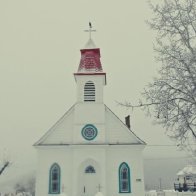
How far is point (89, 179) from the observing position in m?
26.1

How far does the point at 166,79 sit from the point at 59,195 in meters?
17.5

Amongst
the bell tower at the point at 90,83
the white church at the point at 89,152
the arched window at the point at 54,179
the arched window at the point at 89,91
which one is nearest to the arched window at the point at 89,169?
the white church at the point at 89,152

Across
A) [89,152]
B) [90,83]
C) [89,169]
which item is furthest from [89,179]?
[90,83]

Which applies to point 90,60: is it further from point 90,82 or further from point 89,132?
point 89,132

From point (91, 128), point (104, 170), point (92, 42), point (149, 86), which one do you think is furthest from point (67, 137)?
point (149, 86)

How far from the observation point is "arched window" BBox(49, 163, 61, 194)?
25.5 m

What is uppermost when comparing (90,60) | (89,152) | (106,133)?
(90,60)

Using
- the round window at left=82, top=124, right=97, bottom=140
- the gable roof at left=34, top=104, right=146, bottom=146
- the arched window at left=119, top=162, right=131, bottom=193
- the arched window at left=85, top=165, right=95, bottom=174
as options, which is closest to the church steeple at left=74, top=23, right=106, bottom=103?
the gable roof at left=34, top=104, right=146, bottom=146

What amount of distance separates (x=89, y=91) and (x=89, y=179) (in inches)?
288

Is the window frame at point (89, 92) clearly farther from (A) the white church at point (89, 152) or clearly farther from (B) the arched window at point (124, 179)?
(B) the arched window at point (124, 179)

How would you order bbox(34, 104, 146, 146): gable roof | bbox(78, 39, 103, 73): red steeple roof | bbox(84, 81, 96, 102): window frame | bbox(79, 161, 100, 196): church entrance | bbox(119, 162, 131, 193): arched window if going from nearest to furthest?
1. bbox(119, 162, 131, 193): arched window
2. bbox(79, 161, 100, 196): church entrance
3. bbox(34, 104, 146, 146): gable roof
4. bbox(84, 81, 96, 102): window frame
5. bbox(78, 39, 103, 73): red steeple roof

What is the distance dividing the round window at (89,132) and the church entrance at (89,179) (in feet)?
6.63

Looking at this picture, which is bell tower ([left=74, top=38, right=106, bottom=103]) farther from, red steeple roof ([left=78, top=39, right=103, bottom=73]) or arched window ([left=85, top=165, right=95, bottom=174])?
arched window ([left=85, top=165, right=95, bottom=174])

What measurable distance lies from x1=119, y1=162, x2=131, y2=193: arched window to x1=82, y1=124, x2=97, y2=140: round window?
3.31 metres
